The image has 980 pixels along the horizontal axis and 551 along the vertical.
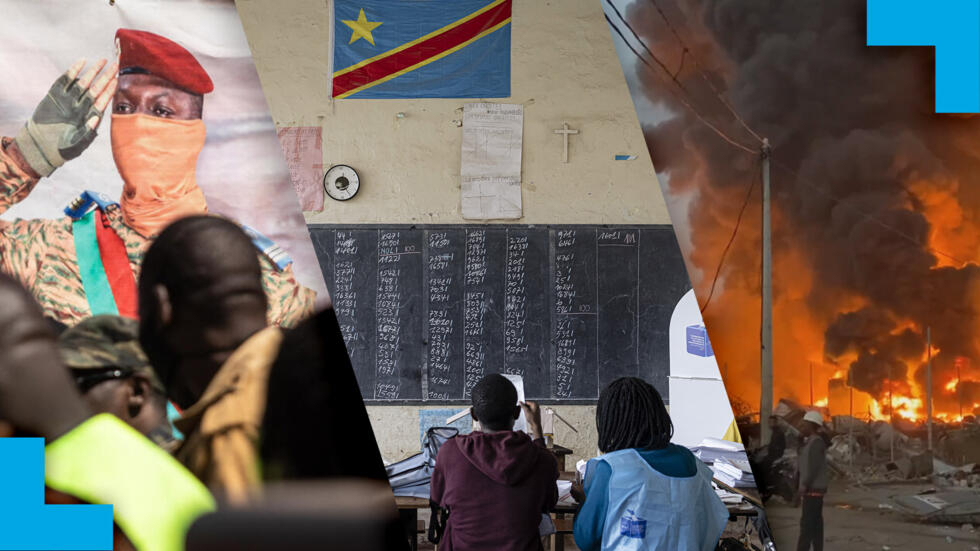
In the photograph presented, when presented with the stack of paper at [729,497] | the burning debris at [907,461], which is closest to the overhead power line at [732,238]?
the burning debris at [907,461]

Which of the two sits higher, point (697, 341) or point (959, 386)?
point (959, 386)

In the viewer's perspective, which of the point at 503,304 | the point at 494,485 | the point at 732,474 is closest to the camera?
the point at 494,485

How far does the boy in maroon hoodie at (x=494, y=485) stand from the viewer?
1.85 m

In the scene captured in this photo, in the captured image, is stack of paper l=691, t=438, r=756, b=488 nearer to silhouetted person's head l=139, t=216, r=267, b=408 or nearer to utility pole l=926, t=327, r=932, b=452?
utility pole l=926, t=327, r=932, b=452

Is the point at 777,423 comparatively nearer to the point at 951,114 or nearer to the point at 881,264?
the point at 881,264

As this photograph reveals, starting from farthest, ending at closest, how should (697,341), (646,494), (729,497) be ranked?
(697,341), (729,497), (646,494)

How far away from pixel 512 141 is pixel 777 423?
137 inches

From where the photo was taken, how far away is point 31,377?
577 mm

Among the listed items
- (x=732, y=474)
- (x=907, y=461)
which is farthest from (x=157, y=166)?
(x=732, y=474)

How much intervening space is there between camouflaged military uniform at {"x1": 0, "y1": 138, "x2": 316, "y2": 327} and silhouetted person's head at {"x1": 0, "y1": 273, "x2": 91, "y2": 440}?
1 centimetres

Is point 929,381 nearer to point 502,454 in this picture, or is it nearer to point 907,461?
point 907,461

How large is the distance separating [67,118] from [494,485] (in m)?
1.43

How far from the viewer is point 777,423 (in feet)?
2.49

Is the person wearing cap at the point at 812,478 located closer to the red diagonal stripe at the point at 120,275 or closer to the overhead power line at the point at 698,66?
the overhead power line at the point at 698,66
